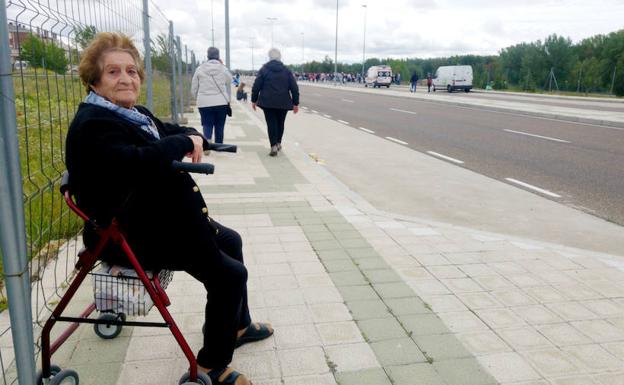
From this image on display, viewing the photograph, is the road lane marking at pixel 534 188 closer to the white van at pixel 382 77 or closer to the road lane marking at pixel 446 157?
the road lane marking at pixel 446 157

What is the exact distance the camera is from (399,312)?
344 centimetres

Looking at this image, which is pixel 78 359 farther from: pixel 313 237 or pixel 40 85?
pixel 313 237

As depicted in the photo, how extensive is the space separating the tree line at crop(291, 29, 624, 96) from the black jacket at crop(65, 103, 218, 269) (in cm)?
4951

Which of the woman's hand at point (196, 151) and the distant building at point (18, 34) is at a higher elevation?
the distant building at point (18, 34)

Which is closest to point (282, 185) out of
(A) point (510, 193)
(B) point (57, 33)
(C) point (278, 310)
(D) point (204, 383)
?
(A) point (510, 193)

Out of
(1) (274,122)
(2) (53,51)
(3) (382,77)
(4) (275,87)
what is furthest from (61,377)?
(3) (382,77)

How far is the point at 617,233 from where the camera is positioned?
5.69m

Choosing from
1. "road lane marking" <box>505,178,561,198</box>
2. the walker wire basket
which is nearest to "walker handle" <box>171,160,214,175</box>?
the walker wire basket

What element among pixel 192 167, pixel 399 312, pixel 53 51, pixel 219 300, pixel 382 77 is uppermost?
pixel 382 77

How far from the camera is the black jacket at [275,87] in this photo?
31.8ft

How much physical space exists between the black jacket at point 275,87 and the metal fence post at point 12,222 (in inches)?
312

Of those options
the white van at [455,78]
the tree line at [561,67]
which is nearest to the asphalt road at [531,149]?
the white van at [455,78]

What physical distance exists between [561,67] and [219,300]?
65.5 m

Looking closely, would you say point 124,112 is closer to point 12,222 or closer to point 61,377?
point 12,222
